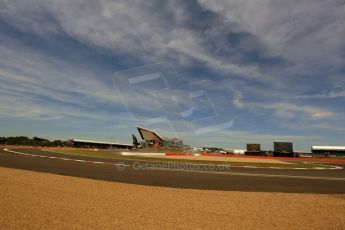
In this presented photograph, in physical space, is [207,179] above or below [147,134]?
below

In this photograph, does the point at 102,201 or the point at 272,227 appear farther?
the point at 102,201

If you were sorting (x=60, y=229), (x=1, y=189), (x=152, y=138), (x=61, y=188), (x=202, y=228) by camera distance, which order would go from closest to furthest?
(x=60, y=229) < (x=202, y=228) < (x=1, y=189) < (x=61, y=188) < (x=152, y=138)

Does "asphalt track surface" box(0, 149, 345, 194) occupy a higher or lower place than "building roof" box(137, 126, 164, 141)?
lower

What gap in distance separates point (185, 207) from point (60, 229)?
371 centimetres

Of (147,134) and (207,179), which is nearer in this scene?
(207,179)

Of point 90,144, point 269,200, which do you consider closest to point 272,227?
point 269,200

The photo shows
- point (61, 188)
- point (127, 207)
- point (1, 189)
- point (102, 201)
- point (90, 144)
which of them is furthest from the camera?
point (90, 144)

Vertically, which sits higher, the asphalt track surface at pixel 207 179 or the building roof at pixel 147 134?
the building roof at pixel 147 134

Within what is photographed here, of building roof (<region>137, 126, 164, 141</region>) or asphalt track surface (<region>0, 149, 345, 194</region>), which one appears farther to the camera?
building roof (<region>137, 126, 164, 141</region>)

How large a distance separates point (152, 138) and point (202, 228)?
4948 inches

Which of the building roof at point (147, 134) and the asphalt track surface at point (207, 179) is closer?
the asphalt track surface at point (207, 179)

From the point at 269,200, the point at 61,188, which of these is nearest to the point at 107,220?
the point at 61,188

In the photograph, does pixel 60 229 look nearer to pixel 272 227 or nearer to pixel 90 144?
pixel 272 227

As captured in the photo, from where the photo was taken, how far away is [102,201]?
843cm
